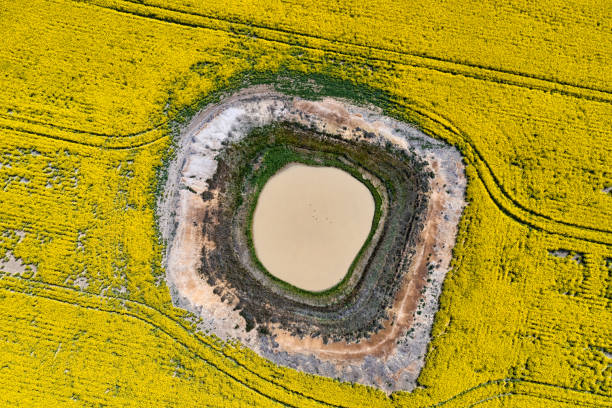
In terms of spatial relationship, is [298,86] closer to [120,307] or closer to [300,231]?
[300,231]

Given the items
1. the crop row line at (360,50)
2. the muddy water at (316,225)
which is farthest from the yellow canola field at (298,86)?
the muddy water at (316,225)

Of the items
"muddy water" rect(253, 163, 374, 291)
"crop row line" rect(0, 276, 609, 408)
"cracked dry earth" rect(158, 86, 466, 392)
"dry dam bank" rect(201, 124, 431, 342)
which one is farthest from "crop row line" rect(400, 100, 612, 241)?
"crop row line" rect(0, 276, 609, 408)

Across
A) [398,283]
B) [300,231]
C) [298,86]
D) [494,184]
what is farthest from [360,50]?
[398,283]

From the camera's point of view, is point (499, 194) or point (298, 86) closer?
point (499, 194)

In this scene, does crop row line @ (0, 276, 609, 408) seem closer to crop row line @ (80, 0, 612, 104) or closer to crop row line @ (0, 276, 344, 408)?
crop row line @ (0, 276, 344, 408)

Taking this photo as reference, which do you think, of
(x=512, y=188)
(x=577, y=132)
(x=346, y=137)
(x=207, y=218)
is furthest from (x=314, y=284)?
(x=577, y=132)

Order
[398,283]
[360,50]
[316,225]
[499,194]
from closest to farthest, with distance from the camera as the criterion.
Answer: [499,194]
[398,283]
[360,50]
[316,225]
